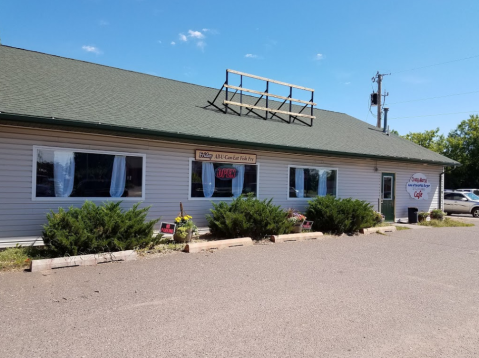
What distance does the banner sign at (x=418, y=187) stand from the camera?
1661 cm

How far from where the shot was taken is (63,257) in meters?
6.93

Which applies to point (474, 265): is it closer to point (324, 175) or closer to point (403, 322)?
point (403, 322)

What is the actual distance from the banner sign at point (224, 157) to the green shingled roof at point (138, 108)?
0.55 m

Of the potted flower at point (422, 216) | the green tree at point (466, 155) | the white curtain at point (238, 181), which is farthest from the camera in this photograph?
the green tree at point (466, 155)

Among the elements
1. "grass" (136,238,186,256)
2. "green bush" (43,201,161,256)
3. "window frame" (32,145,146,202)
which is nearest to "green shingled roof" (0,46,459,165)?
"window frame" (32,145,146,202)

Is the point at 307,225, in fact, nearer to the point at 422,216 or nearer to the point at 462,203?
the point at 422,216

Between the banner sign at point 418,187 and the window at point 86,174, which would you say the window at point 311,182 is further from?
the window at point 86,174

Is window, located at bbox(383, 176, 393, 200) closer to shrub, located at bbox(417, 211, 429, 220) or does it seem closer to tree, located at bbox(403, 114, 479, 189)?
shrub, located at bbox(417, 211, 429, 220)

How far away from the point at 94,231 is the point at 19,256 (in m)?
1.50

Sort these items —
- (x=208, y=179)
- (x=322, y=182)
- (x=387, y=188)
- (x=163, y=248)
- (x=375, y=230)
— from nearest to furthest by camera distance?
1. (x=163, y=248)
2. (x=208, y=179)
3. (x=375, y=230)
4. (x=322, y=182)
5. (x=387, y=188)

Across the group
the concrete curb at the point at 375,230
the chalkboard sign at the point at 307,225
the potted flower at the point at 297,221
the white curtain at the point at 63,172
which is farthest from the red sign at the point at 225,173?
the concrete curb at the point at 375,230

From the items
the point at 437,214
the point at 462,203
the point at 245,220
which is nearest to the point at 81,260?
the point at 245,220

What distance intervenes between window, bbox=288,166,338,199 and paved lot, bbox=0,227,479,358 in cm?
484

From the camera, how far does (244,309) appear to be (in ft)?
16.0
